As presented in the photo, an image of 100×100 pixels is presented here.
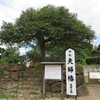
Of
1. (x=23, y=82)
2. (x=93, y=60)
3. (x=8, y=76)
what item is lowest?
(x=23, y=82)

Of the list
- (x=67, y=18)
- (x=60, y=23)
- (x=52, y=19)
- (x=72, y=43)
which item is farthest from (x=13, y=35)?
(x=72, y=43)

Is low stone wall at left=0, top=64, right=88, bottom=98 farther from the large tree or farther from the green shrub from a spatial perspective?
the green shrub

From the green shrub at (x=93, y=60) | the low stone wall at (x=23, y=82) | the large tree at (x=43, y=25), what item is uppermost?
the large tree at (x=43, y=25)

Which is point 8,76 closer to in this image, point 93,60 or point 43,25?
point 43,25

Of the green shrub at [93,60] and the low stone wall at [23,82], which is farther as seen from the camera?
the green shrub at [93,60]

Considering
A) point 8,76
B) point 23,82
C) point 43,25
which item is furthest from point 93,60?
point 8,76

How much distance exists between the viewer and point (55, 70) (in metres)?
6.09

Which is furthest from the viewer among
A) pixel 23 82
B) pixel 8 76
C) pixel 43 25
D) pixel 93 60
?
pixel 93 60

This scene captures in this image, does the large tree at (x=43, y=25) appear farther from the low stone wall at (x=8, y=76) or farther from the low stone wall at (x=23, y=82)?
the low stone wall at (x=23, y=82)

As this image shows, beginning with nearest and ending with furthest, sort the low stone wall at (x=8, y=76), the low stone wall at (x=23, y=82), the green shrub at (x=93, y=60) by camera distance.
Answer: the low stone wall at (x=23, y=82)
the low stone wall at (x=8, y=76)
the green shrub at (x=93, y=60)

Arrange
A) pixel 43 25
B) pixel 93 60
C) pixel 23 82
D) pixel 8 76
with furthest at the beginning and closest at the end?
pixel 93 60 → pixel 43 25 → pixel 8 76 → pixel 23 82

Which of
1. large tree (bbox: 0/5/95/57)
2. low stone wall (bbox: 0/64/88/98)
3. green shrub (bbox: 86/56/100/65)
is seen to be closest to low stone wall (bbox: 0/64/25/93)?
low stone wall (bbox: 0/64/88/98)

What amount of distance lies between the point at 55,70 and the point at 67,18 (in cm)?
511

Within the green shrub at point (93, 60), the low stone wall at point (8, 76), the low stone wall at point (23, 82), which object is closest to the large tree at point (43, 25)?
the low stone wall at point (8, 76)
